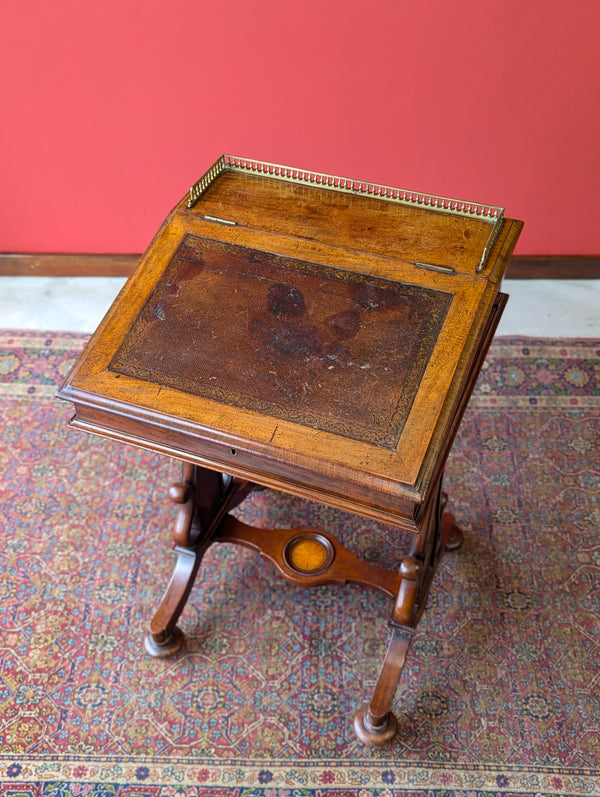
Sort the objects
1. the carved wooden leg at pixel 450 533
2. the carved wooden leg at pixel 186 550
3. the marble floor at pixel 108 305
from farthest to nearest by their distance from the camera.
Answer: the marble floor at pixel 108 305
the carved wooden leg at pixel 450 533
the carved wooden leg at pixel 186 550

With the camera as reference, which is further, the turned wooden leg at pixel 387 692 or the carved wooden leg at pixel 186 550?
the carved wooden leg at pixel 186 550

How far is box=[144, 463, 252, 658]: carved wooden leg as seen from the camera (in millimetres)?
2436

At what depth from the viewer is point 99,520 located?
2.84 meters

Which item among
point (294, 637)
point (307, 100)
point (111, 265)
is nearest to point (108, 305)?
point (111, 265)

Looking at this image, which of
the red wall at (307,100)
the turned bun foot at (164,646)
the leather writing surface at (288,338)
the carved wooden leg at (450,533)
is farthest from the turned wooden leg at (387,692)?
the red wall at (307,100)

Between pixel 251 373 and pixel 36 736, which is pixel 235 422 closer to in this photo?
pixel 251 373

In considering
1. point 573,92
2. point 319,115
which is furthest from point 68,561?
point 573,92

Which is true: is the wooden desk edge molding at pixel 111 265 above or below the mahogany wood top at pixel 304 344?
below

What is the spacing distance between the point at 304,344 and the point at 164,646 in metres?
1.15

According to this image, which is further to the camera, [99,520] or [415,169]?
[415,169]

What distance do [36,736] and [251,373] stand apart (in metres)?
1.30

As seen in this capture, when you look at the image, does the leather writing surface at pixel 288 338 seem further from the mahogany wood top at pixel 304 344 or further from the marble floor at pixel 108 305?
the marble floor at pixel 108 305

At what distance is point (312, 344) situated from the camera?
1879 millimetres

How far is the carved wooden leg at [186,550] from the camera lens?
7.99 feet
